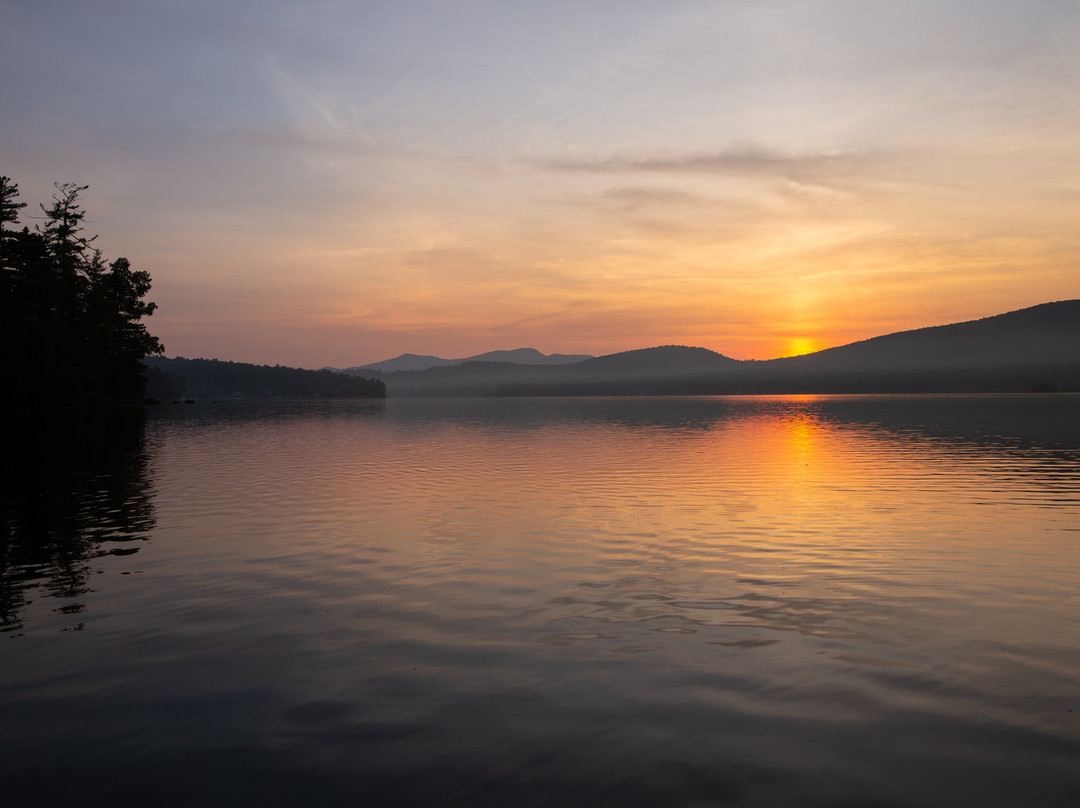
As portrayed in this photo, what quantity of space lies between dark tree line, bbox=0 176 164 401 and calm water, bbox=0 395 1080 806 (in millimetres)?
93793


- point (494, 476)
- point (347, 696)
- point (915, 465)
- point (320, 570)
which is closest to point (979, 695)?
point (347, 696)

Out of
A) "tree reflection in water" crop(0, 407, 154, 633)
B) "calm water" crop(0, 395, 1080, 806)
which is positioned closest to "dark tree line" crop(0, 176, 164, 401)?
"tree reflection in water" crop(0, 407, 154, 633)

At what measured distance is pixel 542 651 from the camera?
13.9 m

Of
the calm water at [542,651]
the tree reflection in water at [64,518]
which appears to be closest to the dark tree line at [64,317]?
the tree reflection in water at [64,518]

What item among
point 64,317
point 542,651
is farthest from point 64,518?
point 64,317

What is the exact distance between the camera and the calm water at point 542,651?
937 centimetres

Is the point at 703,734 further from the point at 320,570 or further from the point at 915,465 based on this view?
the point at 915,465

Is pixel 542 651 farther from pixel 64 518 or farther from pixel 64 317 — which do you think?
pixel 64 317

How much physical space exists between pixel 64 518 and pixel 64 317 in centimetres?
11517

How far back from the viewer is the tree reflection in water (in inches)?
733

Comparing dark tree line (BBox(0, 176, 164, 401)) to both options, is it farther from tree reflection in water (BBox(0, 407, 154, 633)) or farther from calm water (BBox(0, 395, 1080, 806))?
calm water (BBox(0, 395, 1080, 806))

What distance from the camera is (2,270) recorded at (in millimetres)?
106625

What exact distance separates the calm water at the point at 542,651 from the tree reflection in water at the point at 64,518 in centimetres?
19

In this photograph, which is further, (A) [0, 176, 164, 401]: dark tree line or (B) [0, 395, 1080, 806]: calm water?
(A) [0, 176, 164, 401]: dark tree line
